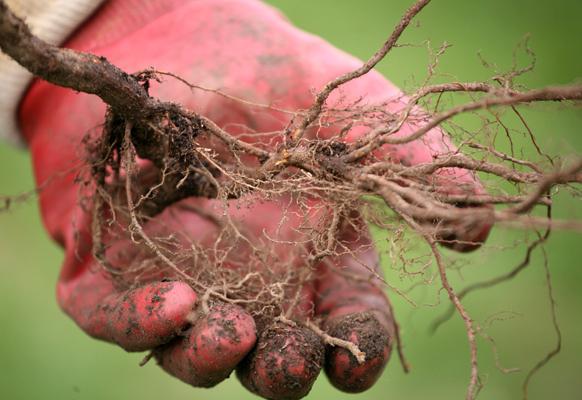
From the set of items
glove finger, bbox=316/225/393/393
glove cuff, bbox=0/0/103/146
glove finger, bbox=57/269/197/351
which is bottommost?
glove finger, bbox=57/269/197/351

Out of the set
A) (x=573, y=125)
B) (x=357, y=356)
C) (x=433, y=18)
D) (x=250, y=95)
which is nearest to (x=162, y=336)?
(x=357, y=356)

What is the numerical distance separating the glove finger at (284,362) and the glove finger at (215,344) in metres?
0.02

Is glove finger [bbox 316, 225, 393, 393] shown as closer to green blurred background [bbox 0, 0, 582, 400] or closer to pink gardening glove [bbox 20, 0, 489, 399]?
pink gardening glove [bbox 20, 0, 489, 399]

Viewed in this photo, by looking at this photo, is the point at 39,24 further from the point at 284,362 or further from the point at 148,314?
the point at 284,362

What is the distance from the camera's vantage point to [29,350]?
1.99 m

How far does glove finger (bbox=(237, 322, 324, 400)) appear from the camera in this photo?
2.92ft

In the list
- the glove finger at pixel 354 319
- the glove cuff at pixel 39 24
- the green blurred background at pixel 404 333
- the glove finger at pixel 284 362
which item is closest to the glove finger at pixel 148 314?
the glove finger at pixel 284 362

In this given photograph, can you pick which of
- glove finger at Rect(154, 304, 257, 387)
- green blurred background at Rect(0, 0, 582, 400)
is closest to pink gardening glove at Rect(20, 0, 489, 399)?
glove finger at Rect(154, 304, 257, 387)

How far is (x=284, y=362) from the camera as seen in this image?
888 mm

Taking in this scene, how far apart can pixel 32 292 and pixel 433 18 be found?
2023 mm

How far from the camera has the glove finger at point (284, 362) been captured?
89 centimetres

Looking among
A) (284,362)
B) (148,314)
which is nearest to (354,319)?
(284,362)

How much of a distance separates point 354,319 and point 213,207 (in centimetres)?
38

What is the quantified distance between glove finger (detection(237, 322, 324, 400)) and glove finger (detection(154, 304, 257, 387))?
2 centimetres
